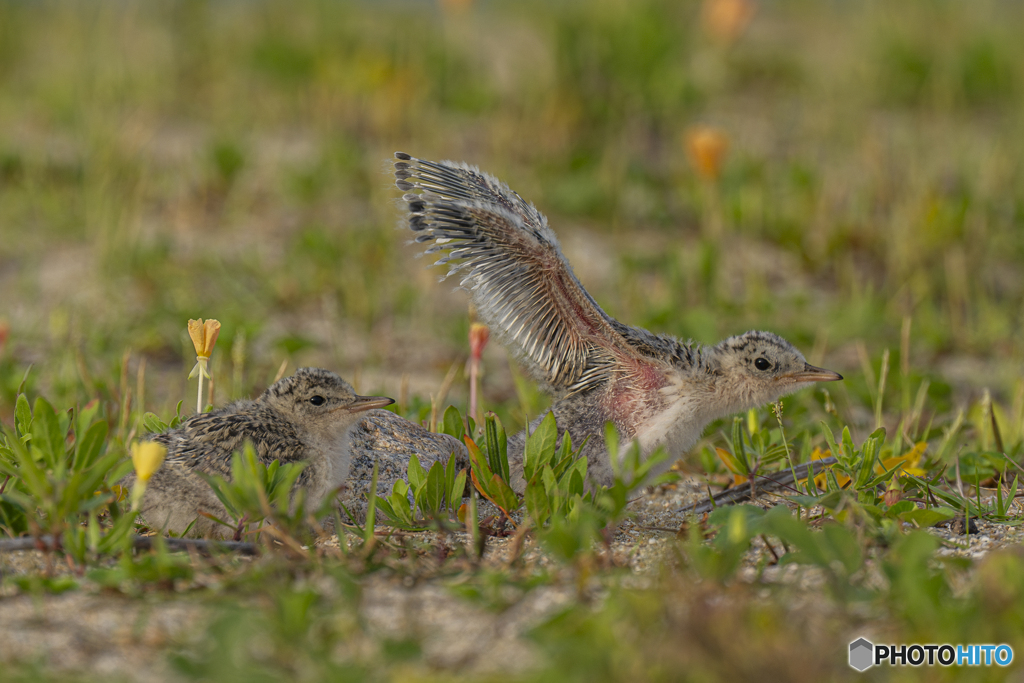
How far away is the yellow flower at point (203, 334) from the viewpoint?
3.59m

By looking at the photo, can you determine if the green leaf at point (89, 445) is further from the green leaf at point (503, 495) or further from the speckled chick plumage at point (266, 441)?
the green leaf at point (503, 495)

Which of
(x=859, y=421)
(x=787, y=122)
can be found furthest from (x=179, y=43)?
(x=859, y=421)

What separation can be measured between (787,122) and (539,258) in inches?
269

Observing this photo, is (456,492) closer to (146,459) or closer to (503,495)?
(503,495)

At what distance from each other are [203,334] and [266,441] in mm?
495

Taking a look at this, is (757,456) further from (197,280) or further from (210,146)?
(210,146)

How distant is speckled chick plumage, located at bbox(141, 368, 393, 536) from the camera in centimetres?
325

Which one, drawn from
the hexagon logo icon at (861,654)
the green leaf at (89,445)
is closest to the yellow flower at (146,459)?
the green leaf at (89,445)

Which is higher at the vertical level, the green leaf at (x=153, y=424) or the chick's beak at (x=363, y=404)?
the chick's beak at (x=363, y=404)

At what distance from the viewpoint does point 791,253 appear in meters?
7.49

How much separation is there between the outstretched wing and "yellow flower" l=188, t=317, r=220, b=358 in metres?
0.78

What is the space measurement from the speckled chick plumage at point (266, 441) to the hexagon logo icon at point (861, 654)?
1632 mm

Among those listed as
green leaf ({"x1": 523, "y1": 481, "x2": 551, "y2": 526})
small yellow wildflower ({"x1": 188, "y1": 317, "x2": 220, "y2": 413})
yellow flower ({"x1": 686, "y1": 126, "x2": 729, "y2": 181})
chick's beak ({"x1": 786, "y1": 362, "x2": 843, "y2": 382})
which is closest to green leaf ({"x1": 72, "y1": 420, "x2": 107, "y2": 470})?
small yellow wildflower ({"x1": 188, "y1": 317, "x2": 220, "y2": 413})

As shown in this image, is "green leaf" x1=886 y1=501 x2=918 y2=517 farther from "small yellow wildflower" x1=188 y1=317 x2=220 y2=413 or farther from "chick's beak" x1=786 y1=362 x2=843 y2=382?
"small yellow wildflower" x1=188 y1=317 x2=220 y2=413
